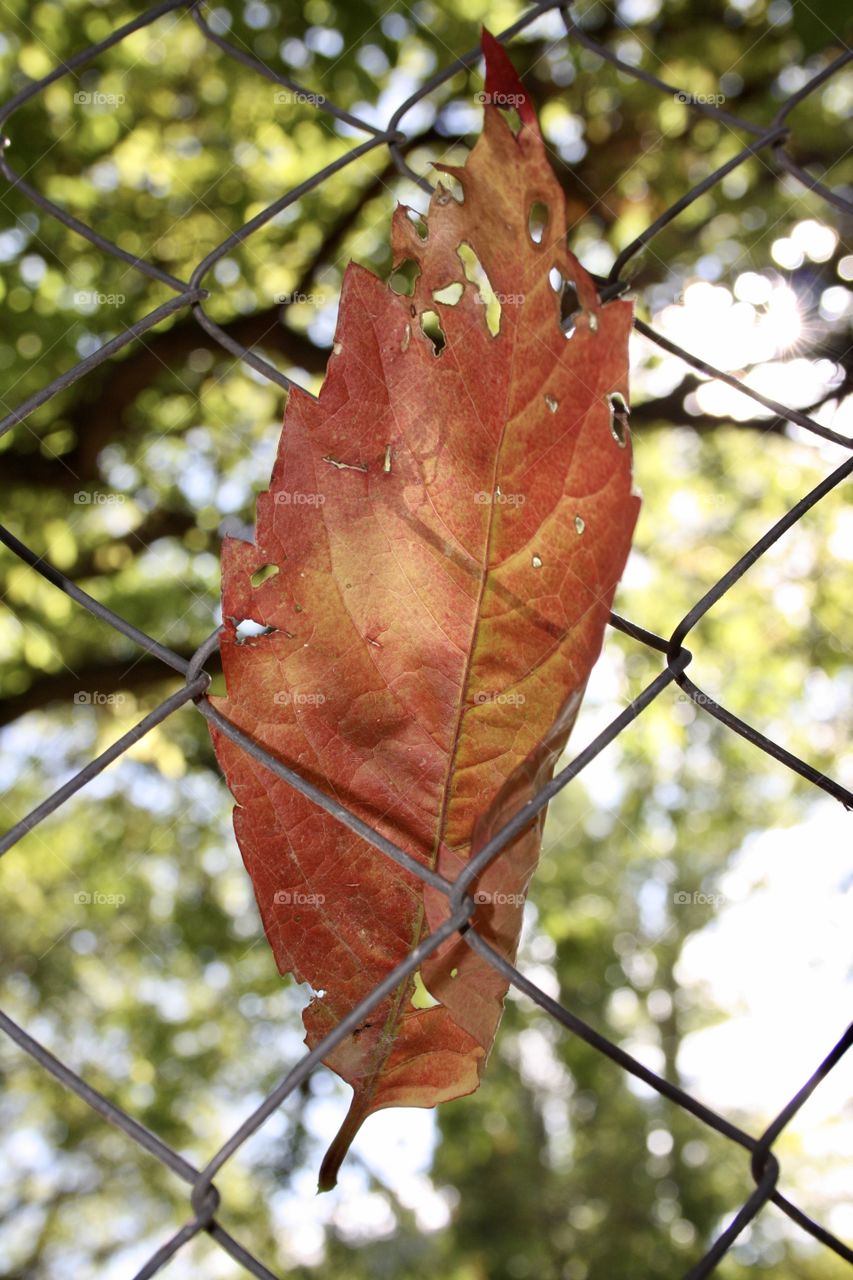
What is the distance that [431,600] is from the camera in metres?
0.48

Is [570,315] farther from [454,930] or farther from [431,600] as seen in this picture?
[454,930]

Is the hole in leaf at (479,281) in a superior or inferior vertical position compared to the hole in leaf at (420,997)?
superior

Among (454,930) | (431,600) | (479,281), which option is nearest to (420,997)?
(454,930)

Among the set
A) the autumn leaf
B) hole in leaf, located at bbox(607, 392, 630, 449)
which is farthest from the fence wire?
hole in leaf, located at bbox(607, 392, 630, 449)

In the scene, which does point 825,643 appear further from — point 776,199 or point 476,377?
point 476,377

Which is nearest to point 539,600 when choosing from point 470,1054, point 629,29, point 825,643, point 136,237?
point 470,1054

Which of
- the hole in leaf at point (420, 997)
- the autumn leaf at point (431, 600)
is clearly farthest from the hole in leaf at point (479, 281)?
the hole in leaf at point (420, 997)

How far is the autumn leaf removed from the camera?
45cm

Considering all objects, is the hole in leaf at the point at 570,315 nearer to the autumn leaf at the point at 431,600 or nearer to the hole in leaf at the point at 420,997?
the autumn leaf at the point at 431,600

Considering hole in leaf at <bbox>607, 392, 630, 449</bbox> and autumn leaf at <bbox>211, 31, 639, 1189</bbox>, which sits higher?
hole in leaf at <bbox>607, 392, 630, 449</bbox>

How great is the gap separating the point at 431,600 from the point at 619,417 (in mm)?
117

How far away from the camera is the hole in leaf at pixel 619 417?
0.45m

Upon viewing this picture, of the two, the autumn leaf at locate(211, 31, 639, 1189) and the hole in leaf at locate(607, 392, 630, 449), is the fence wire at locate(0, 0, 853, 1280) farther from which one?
the hole in leaf at locate(607, 392, 630, 449)

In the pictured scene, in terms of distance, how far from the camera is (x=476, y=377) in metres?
0.47
